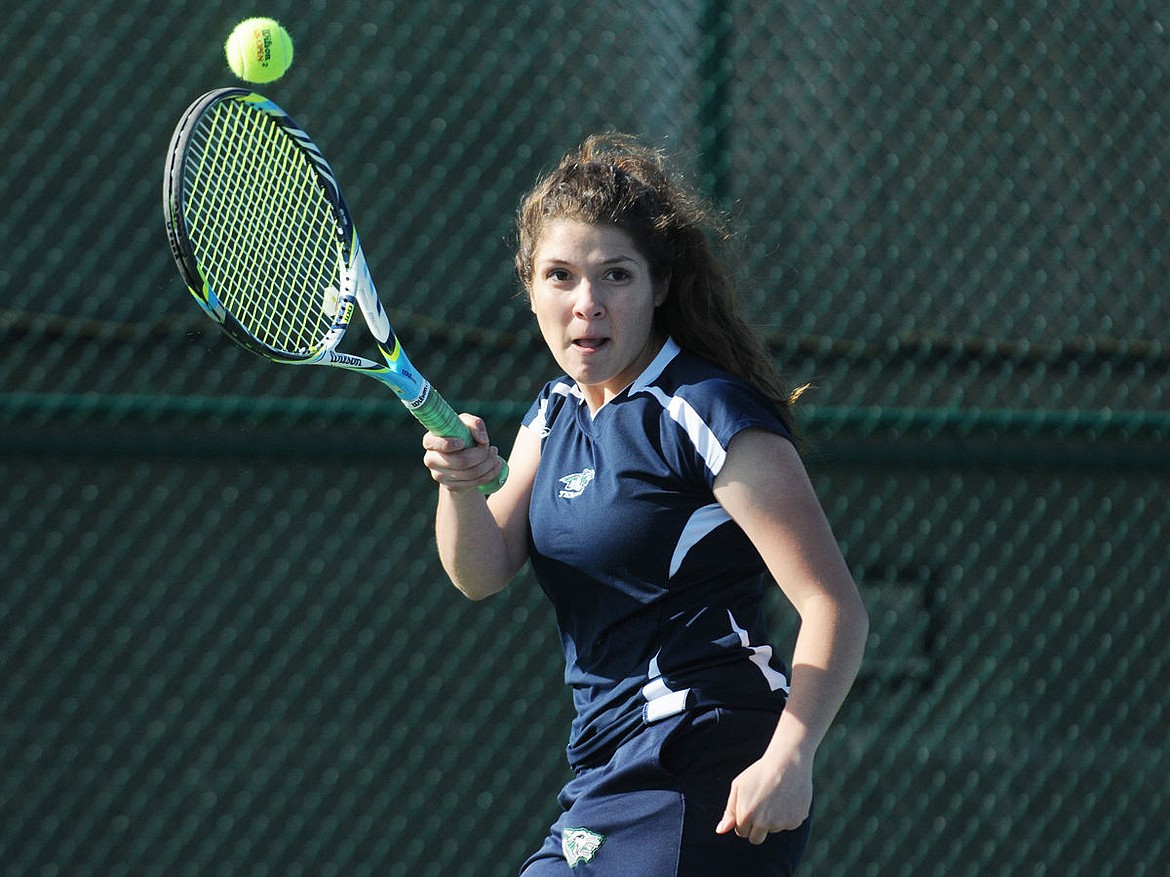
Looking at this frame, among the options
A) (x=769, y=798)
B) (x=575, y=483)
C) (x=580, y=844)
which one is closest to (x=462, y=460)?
(x=575, y=483)

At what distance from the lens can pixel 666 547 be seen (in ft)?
6.26

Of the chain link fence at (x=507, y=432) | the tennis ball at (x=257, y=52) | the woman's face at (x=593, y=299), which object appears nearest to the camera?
the woman's face at (x=593, y=299)

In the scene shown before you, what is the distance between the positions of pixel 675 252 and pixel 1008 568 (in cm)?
299

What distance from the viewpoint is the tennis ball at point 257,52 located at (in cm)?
265

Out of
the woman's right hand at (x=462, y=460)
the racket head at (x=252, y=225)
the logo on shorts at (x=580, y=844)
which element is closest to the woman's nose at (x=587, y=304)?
the woman's right hand at (x=462, y=460)

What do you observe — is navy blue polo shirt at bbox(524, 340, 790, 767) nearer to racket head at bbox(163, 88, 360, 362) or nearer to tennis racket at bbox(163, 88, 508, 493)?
tennis racket at bbox(163, 88, 508, 493)

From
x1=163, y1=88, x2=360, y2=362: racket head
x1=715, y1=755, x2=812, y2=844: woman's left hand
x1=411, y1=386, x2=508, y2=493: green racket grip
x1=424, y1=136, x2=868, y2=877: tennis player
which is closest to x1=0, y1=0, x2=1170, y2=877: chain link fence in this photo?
x1=163, y1=88, x2=360, y2=362: racket head

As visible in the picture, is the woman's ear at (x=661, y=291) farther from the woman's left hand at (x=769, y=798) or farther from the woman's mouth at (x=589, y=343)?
the woman's left hand at (x=769, y=798)

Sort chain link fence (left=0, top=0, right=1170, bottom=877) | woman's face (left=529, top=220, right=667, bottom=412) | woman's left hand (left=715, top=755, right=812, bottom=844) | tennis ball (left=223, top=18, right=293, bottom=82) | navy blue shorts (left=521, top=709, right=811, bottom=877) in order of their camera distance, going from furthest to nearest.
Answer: chain link fence (left=0, top=0, right=1170, bottom=877)
tennis ball (left=223, top=18, right=293, bottom=82)
woman's face (left=529, top=220, right=667, bottom=412)
navy blue shorts (left=521, top=709, right=811, bottom=877)
woman's left hand (left=715, top=755, right=812, bottom=844)

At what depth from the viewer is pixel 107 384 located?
4.25 m

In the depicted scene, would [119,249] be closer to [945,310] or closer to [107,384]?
[107,384]

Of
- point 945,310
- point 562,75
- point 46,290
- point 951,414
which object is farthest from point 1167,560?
point 46,290

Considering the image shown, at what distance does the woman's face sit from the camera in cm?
199

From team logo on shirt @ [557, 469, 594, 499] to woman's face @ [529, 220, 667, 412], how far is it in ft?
0.40
